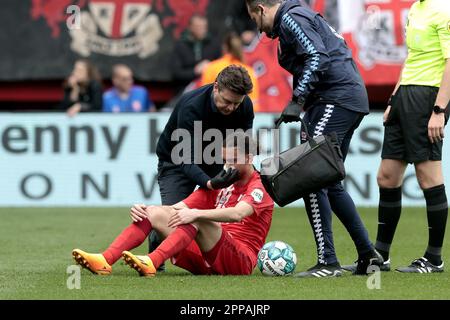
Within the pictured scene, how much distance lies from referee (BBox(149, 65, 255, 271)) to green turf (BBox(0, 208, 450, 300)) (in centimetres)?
65

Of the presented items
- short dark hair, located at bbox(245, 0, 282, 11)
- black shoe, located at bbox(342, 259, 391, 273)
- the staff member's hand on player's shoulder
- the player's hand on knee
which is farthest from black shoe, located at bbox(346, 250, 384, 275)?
short dark hair, located at bbox(245, 0, 282, 11)

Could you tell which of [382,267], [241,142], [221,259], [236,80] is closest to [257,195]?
[241,142]

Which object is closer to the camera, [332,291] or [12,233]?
[332,291]

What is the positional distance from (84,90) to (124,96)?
0.59 m

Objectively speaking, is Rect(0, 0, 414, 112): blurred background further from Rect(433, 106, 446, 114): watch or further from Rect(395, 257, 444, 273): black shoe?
Rect(433, 106, 446, 114): watch

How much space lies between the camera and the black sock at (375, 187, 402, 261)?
8883mm

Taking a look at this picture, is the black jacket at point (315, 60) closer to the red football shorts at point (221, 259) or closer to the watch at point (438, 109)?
the watch at point (438, 109)

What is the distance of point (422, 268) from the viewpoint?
8.59 metres

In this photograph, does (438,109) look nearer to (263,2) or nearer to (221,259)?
(263,2)

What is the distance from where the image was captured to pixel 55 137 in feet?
50.3

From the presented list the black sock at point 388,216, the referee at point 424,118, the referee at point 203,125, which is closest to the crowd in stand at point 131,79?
the referee at point 203,125
